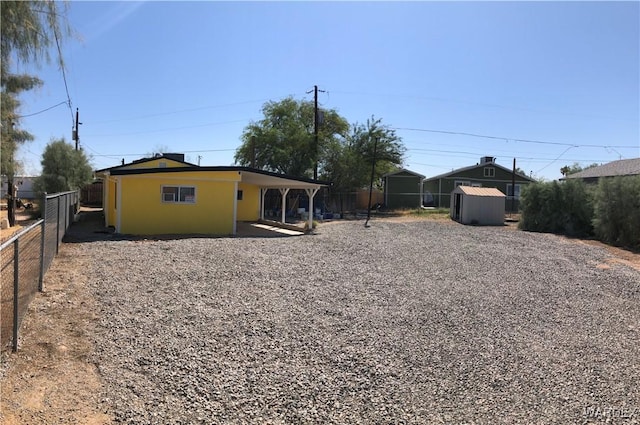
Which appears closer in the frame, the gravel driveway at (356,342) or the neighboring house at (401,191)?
the gravel driveway at (356,342)

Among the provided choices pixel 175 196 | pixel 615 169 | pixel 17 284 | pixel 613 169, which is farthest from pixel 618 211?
pixel 17 284

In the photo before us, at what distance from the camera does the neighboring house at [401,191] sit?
1451 inches

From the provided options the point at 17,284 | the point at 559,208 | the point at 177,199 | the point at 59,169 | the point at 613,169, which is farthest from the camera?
the point at 613,169

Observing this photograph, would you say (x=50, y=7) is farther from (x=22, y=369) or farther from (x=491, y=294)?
(x=491, y=294)

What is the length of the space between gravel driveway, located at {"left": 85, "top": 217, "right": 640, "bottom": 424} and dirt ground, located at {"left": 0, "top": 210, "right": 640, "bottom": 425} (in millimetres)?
174

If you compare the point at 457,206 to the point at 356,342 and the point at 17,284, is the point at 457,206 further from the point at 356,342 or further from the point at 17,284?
Result: the point at 17,284

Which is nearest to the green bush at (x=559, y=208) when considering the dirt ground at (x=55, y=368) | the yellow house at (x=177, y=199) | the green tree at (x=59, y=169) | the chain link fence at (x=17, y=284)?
the yellow house at (x=177, y=199)

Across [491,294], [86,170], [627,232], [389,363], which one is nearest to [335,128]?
[86,170]

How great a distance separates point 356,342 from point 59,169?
956 inches

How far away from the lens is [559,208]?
21.0 m

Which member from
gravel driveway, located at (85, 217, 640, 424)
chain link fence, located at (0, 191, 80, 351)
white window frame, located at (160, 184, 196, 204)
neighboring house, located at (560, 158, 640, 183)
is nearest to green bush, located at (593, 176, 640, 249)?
gravel driveway, located at (85, 217, 640, 424)

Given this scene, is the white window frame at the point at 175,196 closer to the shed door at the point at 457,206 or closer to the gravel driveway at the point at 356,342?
the gravel driveway at the point at 356,342

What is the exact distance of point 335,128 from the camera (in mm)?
36312

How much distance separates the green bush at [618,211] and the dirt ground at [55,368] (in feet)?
58.3
